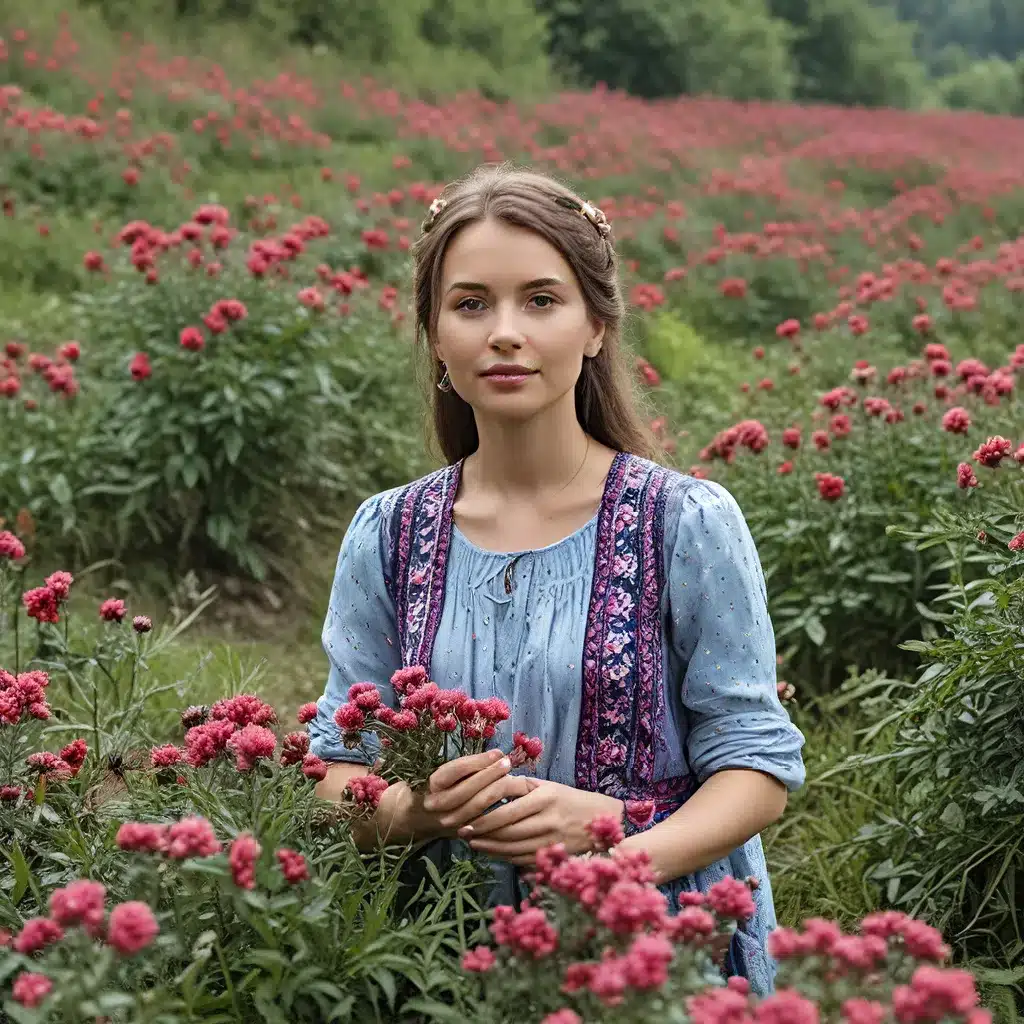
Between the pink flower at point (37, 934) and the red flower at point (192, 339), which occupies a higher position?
the red flower at point (192, 339)

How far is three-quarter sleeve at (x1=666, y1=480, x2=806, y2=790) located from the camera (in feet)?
6.67

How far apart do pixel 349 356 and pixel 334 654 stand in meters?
3.21

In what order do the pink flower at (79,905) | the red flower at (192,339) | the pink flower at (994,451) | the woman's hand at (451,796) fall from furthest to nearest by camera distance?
the red flower at (192,339) < the pink flower at (994,451) < the woman's hand at (451,796) < the pink flower at (79,905)

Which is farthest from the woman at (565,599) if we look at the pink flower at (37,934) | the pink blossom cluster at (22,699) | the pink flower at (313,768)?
the pink flower at (37,934)

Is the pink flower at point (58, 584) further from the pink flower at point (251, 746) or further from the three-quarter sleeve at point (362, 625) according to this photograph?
the pink flower at point (251, 746)

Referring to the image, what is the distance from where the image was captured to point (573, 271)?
216 cm

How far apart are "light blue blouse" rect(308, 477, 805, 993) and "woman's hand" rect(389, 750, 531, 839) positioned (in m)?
0.25

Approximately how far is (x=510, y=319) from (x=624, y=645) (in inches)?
21.7

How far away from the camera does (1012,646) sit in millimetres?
2352

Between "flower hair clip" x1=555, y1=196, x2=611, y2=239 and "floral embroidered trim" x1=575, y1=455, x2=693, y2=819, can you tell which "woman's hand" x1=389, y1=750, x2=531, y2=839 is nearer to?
"floral embroidered trim" x1=575, y1=455, x2=693, y2=819

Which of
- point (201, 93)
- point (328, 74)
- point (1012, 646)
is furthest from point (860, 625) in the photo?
point (328, 74)

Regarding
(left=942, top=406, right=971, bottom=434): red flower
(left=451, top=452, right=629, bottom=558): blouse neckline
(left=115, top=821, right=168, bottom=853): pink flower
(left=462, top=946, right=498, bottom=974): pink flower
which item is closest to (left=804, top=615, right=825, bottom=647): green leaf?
(left=942, top=406, right=971, bottom=434): red flower

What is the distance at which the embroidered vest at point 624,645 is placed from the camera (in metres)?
2.05

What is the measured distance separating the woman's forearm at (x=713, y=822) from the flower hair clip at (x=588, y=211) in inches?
37.8
